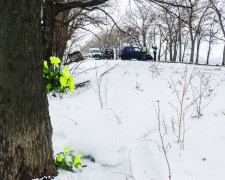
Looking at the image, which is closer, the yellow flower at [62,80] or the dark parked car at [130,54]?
the yellow flower at [62,80]

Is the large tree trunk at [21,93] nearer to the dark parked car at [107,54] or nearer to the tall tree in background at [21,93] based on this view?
the tall tree in background at [21,93]

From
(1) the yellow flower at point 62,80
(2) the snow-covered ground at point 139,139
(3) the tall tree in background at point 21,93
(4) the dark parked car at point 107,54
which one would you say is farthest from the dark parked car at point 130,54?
(3) the tall tree in background at point 21,93

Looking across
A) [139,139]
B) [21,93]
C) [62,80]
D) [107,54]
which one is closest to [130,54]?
[107,54]

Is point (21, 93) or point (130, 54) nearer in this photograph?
point (21, 93)

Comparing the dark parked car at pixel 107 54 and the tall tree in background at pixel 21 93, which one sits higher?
the dark parked car at pixel 107 54

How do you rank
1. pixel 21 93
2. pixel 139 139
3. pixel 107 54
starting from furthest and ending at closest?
pixel 107 54
pixel 139 139
pixel 21 93

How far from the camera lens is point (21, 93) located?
1532 millimetres

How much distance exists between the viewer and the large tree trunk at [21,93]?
57.6 inches

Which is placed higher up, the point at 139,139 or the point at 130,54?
the point at 130,54

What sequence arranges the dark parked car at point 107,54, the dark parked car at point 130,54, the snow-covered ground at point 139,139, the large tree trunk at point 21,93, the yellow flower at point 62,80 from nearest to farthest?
the large tree trunk at point 21,93 → the yellow flower at point 62,80 → the snow-covered ground at point 139,139 → the dark parked car at point 130,54 → the dark parked car at point 107,54

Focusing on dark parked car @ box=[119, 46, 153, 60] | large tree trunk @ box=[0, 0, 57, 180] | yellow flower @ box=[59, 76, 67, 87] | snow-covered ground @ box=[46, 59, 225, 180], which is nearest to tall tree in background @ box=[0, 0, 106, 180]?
large tree trunk @ box=[0, 0, 57, 180]

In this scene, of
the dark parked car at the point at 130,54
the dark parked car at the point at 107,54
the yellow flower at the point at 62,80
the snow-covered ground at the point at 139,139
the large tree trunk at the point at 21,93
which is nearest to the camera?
the large tree trunk at the point at 21,93

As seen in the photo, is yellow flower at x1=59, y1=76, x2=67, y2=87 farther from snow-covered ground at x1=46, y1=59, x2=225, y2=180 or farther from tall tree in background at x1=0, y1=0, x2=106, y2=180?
snow-covered ground at x1=46, y1=59, x2=225, y2=180

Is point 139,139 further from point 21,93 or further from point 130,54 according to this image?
point 130,54
